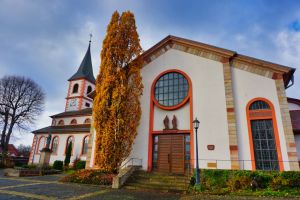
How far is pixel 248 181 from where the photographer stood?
9156 mm

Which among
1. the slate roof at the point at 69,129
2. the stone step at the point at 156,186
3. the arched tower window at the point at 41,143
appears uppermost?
the slate roof at the point at 69,129

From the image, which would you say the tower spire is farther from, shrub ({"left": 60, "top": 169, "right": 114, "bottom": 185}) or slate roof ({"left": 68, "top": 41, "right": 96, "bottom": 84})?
shrub ({"left": 60, "top": 169, "right": 114, "bottom": 185})

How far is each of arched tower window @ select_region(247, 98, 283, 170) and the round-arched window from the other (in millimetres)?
4560

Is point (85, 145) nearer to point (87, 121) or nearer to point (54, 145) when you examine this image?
point (87, 121)

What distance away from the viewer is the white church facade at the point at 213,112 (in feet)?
37.3

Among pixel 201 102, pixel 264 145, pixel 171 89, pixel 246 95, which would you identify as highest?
pixel 171 89

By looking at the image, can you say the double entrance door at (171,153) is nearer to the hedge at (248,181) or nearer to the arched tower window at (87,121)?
the hedge at (248,181)

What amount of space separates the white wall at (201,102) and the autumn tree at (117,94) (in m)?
0.84

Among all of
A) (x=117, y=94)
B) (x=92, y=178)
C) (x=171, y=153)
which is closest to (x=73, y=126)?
(x=117, y=94)

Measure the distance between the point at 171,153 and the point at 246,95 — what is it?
20.7 feet

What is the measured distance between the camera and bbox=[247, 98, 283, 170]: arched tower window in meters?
11.1

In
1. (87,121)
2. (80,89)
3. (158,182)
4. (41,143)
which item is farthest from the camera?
(80,89)

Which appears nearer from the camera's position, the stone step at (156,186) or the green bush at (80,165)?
the stone step at (156,186)

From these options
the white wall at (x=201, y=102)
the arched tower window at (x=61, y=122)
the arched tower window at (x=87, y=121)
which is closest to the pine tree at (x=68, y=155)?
the arched tower window at (x=87, y=121)
